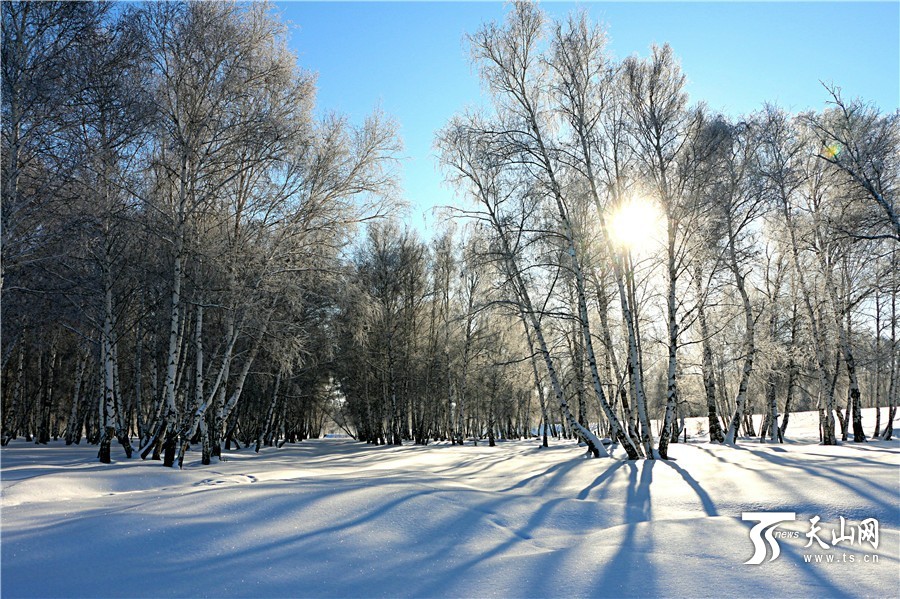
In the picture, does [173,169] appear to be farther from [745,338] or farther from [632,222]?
[745,338]

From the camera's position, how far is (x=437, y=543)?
5023 mm

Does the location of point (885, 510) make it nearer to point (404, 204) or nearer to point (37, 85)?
point (404, 204)

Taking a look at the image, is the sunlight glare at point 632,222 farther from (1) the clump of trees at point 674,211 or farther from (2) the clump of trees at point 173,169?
(2) the clump of trees at point 173,169

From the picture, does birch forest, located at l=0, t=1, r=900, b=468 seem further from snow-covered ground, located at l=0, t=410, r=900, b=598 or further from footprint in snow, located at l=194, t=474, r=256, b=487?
snow-covered ground, located at l=0, t=410, r=900, b=598

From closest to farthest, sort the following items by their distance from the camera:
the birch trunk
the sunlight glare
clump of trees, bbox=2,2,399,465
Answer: clump of trees, bbox=2,2,399,465, the sunlight glare, the birch trunk

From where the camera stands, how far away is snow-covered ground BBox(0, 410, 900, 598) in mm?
3824

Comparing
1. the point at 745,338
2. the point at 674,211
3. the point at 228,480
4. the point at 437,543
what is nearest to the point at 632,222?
the point at 674,211

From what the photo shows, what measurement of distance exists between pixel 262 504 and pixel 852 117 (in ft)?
60.8

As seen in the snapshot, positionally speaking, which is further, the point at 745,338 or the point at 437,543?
the point at 745,338

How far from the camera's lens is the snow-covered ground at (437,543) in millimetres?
3824

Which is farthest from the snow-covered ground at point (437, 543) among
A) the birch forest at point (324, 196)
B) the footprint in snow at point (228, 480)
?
the birch forest at point (324, 196)

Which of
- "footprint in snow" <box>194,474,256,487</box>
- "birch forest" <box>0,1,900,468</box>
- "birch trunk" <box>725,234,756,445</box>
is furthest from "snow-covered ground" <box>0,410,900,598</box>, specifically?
"birch trunk" <box>725,234,756,445</box>

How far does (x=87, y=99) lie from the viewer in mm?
10656

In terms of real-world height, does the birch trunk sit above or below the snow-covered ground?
above
